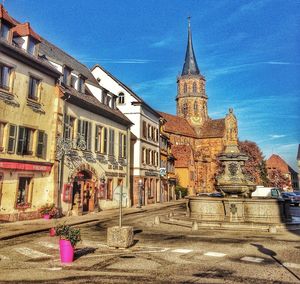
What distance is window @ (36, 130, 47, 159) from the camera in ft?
65.6

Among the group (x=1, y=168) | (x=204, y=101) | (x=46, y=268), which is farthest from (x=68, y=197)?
(x=204, y=101)

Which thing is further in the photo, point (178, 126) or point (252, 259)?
point (178, 126)

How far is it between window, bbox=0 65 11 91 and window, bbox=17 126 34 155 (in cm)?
253

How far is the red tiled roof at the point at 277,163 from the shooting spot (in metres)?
106

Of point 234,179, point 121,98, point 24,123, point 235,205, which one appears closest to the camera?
point 235,205

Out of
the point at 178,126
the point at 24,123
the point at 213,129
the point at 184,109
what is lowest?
the point at 24,123

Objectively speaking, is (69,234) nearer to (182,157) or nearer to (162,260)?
(162,260)

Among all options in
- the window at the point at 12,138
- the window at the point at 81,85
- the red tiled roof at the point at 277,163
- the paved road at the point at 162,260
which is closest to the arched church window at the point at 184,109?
the red tiled roof at the point at 277,163

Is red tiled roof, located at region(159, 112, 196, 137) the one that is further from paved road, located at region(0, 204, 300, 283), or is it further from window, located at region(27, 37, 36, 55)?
paved road, located at region(0, 204, 300, 283)

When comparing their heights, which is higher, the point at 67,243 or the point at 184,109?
the point at 184,109

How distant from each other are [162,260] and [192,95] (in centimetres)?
8865

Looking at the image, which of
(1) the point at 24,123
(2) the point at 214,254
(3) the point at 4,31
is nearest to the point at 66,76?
(3) the point at 4,31

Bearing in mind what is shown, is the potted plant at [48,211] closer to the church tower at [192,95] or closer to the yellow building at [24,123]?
the yellow building at [24,123]

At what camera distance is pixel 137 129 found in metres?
34.2
